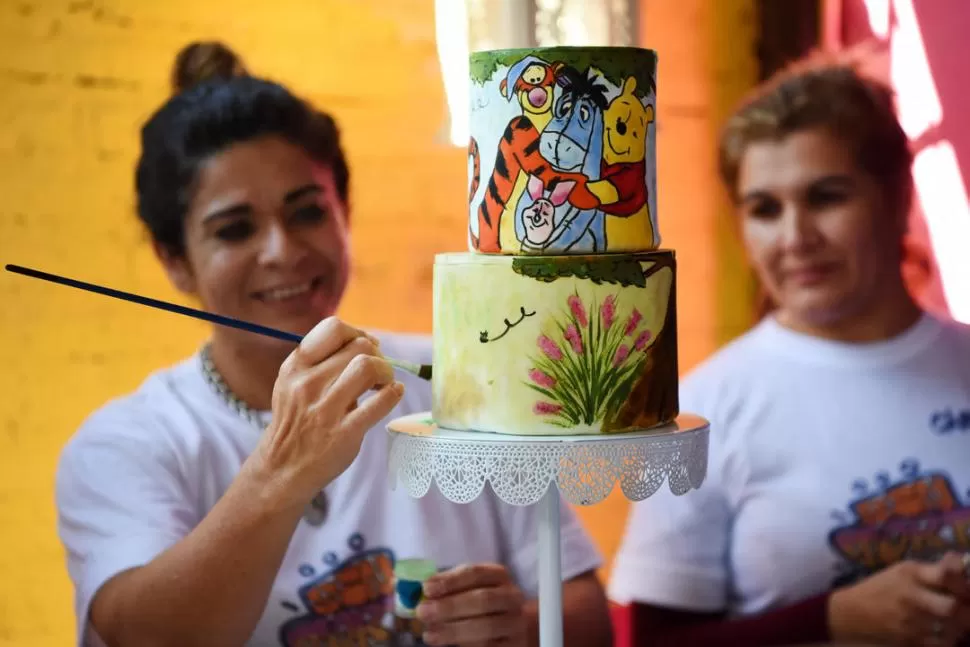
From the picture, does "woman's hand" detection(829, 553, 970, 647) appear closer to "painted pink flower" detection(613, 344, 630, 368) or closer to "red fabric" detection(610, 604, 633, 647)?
"red fabric" detection(610, 604, 633, 647)

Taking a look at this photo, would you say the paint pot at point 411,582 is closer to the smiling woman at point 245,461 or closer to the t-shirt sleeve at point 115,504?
the smiling woman at point 245,461

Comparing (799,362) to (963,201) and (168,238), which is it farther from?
(168,238)

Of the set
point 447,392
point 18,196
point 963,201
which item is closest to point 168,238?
point 18,196

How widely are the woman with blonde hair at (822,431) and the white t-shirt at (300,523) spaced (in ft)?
0.84

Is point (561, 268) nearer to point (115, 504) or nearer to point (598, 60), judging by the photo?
point (598, 60)

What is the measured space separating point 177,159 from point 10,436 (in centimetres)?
50

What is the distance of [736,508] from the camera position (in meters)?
1.96

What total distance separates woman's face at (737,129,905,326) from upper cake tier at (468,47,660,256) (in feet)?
2.91

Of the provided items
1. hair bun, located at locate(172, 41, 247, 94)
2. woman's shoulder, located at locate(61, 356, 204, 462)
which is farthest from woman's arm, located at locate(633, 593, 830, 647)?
hair bun, located at locate(172, 41, 247, 94)

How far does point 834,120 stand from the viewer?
205cm

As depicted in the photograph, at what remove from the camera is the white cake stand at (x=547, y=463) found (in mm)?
1142

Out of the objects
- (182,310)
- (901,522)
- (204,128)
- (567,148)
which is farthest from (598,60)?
(901,522)

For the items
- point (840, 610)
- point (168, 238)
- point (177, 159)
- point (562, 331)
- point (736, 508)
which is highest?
point (177, 159)

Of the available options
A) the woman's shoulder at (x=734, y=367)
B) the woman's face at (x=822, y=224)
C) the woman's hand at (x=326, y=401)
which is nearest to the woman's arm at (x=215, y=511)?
the woman's hand at (x=326, y=401)
